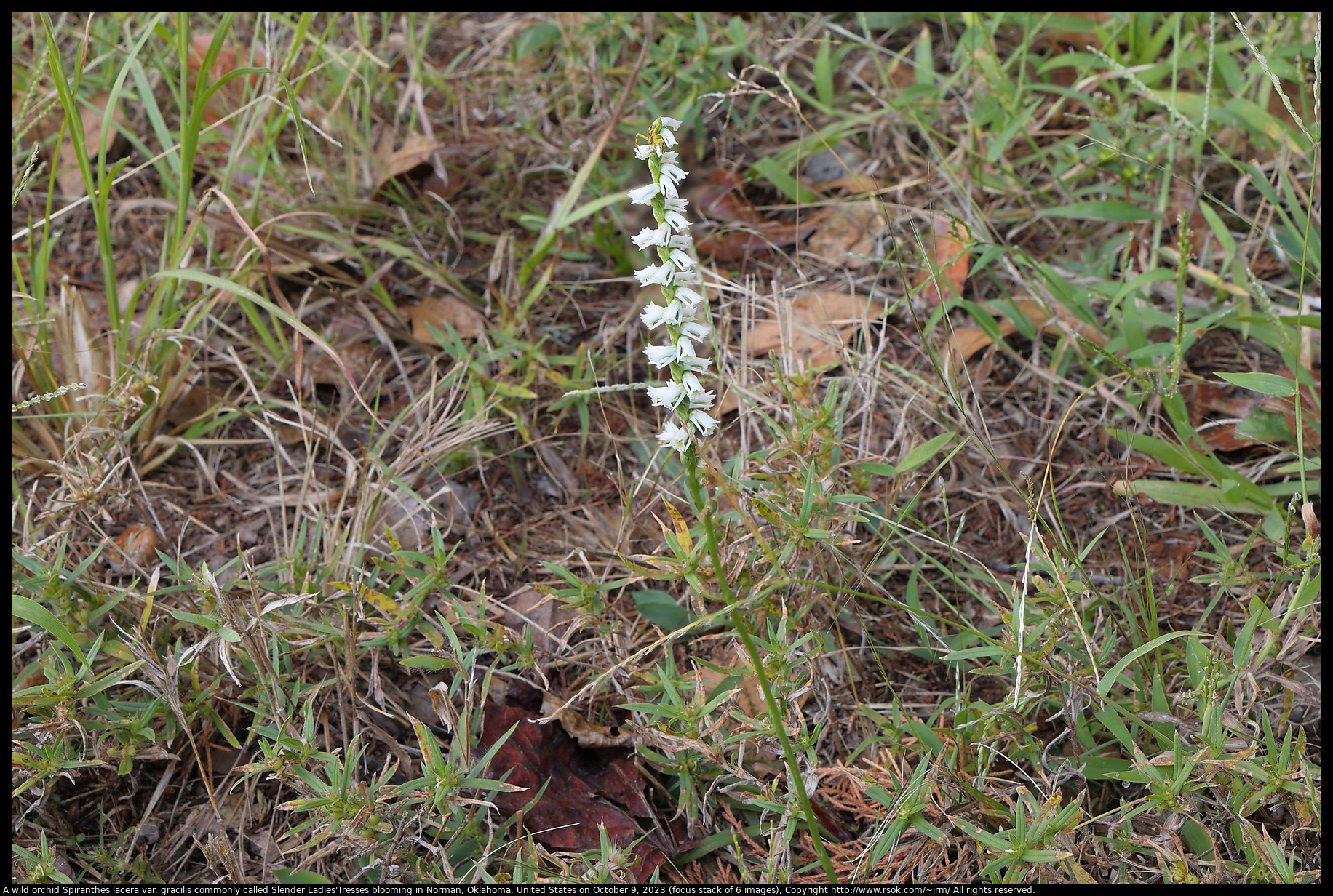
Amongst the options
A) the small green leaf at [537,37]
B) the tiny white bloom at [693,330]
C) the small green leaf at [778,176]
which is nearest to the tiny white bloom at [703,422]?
the tiny white bloom at [693,330]

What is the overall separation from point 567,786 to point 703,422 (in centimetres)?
104

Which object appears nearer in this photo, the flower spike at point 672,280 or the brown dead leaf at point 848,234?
the flower spike at point 672,280

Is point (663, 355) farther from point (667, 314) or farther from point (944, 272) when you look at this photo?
point (944, 272)

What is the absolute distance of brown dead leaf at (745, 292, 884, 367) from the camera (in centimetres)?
255

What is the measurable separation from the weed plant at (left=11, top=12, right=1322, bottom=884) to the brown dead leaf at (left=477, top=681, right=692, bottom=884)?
0.04 m

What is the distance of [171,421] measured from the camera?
8.37 ft

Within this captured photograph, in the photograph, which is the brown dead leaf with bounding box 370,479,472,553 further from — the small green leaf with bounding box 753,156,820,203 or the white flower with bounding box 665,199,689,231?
the small green leaf with bounding box 753,156,820,203

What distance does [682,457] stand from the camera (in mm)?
1266

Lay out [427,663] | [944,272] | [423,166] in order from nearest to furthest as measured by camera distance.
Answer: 1. [427,663]
2. [944,272]
3. [423,166]

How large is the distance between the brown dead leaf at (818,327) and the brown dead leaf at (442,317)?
909 millimetres

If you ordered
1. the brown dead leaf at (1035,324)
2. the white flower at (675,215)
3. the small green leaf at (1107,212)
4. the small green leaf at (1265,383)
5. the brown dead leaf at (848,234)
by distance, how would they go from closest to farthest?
the white flower at (675,215) < the small green leaf at (1265,383) < the brown dead leaf at (1035,324) < the small green leaf at (1107,212) < the brown dead leaf at (848,234)

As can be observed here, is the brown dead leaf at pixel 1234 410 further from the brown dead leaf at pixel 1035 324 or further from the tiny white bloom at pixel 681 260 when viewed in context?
the tiny white bloom at pixel 681 260

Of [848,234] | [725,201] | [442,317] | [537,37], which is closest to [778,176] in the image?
[725,201]

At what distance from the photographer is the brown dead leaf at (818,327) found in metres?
2.55
